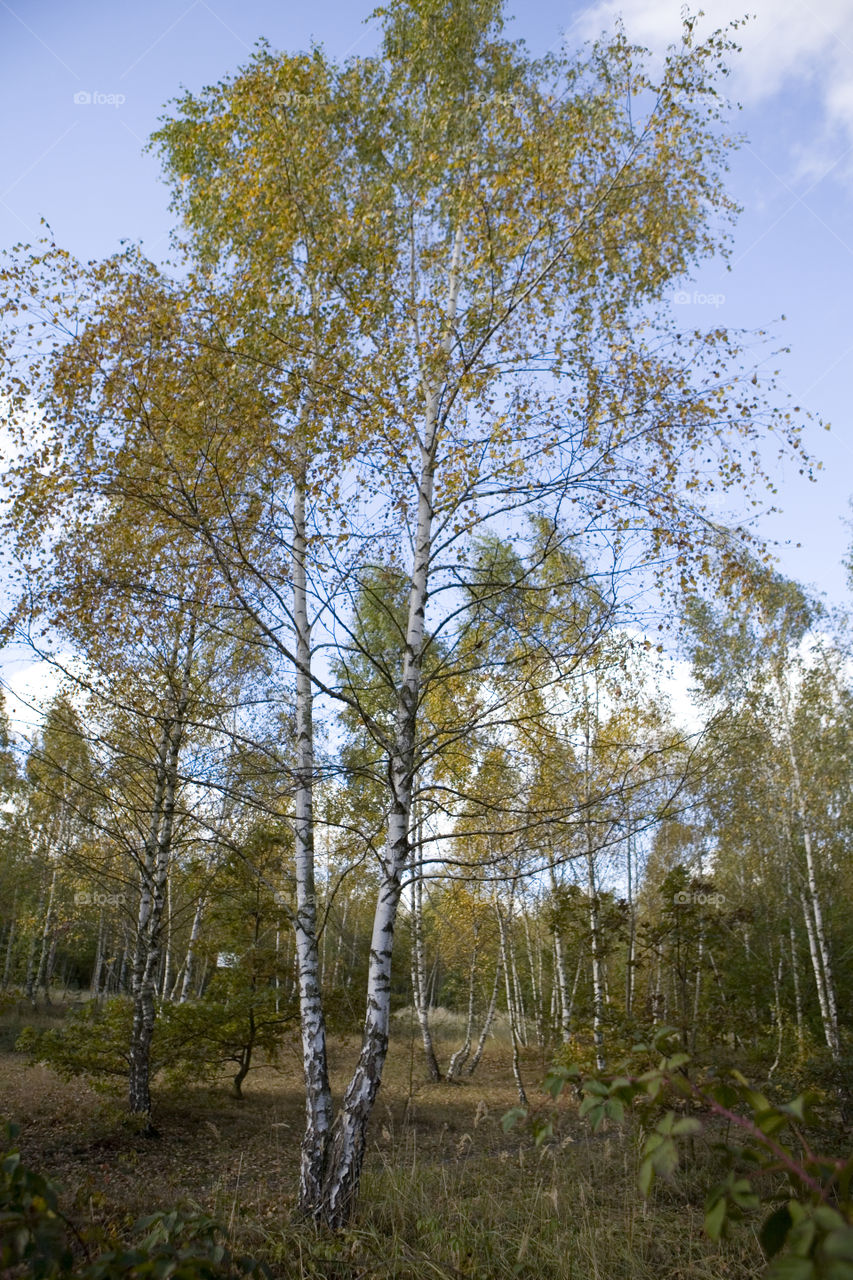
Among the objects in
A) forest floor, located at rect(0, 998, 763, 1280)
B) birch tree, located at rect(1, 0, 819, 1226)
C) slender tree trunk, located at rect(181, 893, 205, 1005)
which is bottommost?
forest floor, located at rect(0, 998, 763, 1280)

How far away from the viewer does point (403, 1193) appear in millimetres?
4133

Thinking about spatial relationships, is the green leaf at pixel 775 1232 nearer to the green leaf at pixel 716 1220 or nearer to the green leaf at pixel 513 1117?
the green leaf at pixel 716 1220

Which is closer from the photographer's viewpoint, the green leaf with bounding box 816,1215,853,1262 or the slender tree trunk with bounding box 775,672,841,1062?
the green leaf with bounding box 816,1215,853,1262

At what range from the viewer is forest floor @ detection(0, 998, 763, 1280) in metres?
3.30

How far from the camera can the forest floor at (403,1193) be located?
3305 mm

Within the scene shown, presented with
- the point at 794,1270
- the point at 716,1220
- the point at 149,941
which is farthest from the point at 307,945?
the point at 794,1270

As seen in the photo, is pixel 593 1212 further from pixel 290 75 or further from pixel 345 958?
pixel 345 958

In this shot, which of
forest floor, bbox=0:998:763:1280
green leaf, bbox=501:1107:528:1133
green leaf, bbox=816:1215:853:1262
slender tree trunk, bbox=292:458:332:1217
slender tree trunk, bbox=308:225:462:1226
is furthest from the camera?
slender tree trunk, bbox=292:458:332:1217

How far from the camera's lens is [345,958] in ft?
82.0

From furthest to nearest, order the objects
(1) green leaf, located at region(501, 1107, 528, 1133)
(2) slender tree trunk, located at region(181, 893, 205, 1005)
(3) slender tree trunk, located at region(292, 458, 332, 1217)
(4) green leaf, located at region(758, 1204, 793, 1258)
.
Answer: (2) slender tree trunk, located at region(181, 893, 205, 1005) < (3) slender tree trunk, located at region(292, 458, 332, 1217) < (1) green leaf, located at region(501, 1107, 528, 1133) < (4) green leaf, located at region(758, 1204, 793, 1258)

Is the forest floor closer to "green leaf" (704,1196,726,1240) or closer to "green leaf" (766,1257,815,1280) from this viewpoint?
"green leaf" (704,1196,726,1240)

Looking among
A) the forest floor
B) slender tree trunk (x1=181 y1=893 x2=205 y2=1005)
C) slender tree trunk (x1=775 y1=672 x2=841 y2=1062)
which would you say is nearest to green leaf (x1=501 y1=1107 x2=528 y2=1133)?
the forest floor

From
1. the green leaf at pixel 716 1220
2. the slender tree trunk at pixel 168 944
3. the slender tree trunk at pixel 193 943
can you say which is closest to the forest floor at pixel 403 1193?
the green leaf at pixel 716 1220

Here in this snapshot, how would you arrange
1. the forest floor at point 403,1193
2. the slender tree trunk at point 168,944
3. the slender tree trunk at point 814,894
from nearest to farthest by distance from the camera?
the forest floor at point 403,1193
the slender tree trunk at point 168,944
the slender tree trunk at point 814,894
